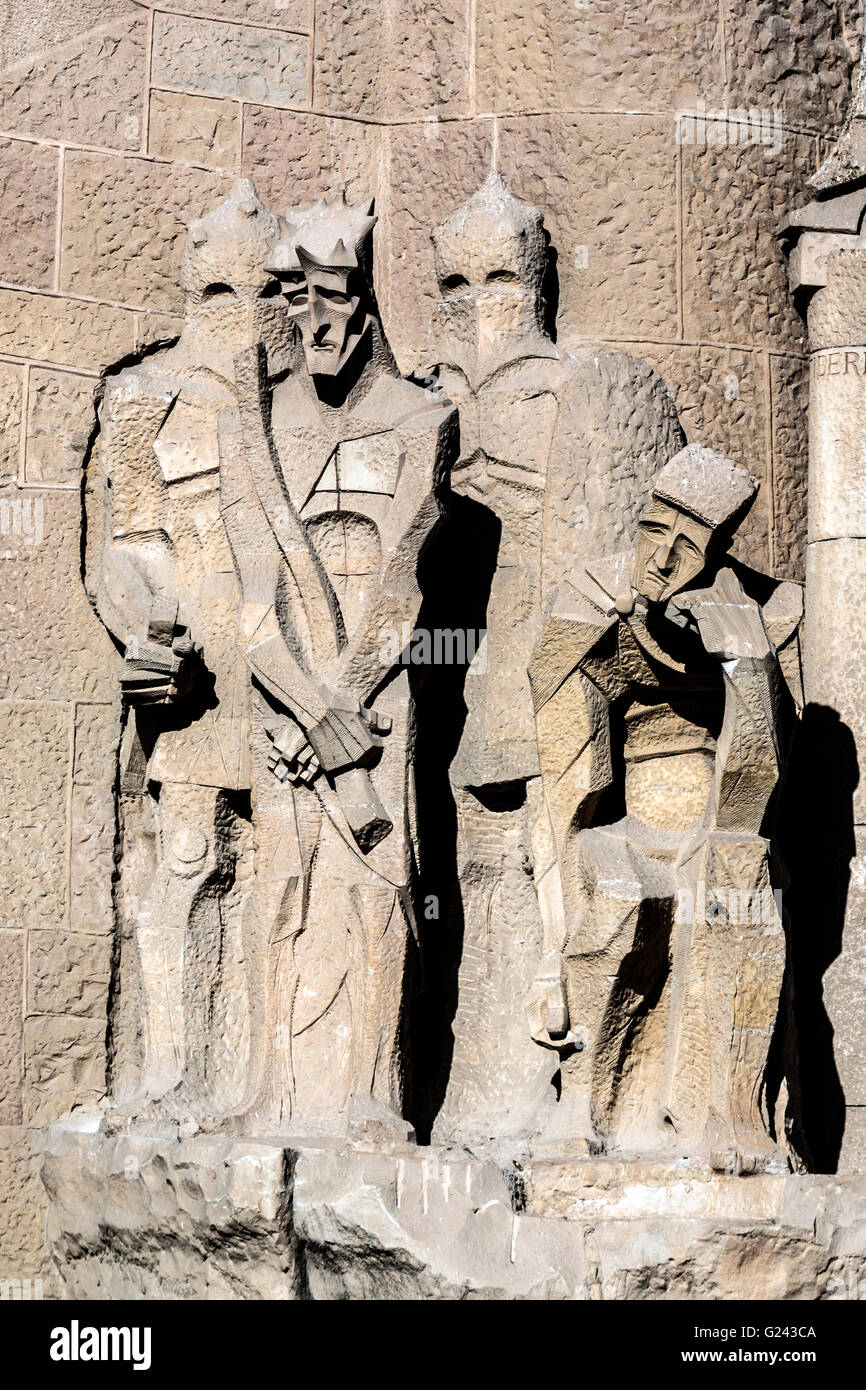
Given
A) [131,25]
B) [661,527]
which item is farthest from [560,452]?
[131,25]

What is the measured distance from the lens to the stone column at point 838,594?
8.34 m

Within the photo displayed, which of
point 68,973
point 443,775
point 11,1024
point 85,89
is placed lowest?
point 11,1024

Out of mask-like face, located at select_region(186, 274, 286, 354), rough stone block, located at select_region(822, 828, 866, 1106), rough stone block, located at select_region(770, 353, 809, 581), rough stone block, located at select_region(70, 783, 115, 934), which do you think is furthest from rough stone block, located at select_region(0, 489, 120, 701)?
rough stone block, located at select_region(822, 828, 866, 1106)

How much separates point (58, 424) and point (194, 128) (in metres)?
0.97

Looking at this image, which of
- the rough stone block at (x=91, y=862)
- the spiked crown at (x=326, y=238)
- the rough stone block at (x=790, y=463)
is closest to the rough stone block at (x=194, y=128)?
the spiked crown at (x=326, y=238)

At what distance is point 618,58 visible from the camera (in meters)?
8.63

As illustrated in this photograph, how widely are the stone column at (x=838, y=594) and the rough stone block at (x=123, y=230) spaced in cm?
176

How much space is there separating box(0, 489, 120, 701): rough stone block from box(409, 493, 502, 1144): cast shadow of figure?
0.93 m

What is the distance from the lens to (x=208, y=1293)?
7504mm

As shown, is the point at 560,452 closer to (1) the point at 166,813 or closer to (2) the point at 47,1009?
(1) the point at 166,813

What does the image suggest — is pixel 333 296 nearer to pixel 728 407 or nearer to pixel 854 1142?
pixel 728 407

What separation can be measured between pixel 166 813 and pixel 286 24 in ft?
7.94

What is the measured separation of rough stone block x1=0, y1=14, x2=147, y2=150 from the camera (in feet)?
28.3

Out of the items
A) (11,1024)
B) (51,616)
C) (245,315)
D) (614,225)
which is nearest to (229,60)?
(245,315)
